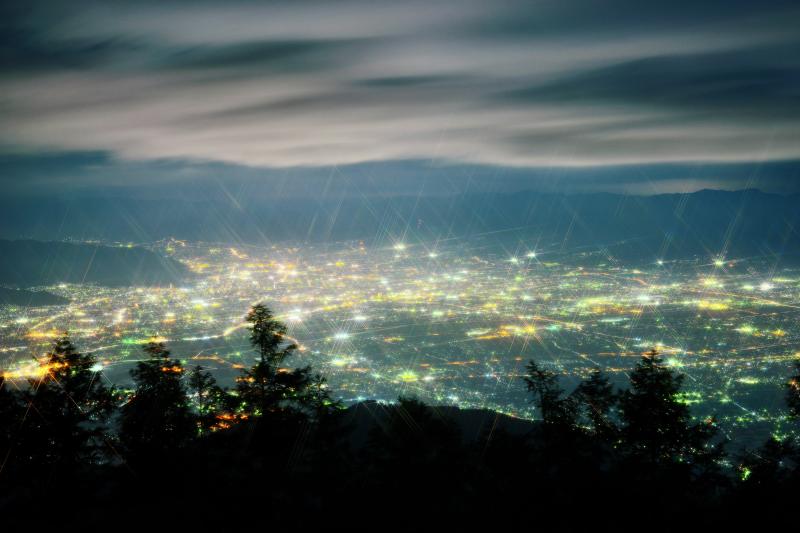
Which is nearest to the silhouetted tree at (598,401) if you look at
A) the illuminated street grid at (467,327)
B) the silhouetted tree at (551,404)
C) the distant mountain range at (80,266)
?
the silhouetted tree at (551,404)

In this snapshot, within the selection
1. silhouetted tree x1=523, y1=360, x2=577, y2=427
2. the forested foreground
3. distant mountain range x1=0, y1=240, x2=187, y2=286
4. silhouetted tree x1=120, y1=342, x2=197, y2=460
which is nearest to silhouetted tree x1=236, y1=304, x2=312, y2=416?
the forested foreground

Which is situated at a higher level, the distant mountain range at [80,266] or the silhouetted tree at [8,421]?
the distant mountain range at [80,266]

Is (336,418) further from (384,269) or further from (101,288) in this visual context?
(384,269)

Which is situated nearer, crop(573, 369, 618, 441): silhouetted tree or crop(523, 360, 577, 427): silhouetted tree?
crop(523, 360, 577, 427): silhouetted tree

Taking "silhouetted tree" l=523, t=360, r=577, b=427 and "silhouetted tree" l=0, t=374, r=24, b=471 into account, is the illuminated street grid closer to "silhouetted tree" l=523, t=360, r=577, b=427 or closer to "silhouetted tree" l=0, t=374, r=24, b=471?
"silhouetted tree" l=523, t=360, r=577, b=427

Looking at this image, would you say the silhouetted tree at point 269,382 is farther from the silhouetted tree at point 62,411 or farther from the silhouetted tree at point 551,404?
the silhouetted tree at point 551,404

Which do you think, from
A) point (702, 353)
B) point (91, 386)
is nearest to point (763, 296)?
point (702, 353)

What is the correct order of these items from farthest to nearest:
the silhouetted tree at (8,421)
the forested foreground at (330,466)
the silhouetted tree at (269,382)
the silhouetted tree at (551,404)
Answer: the silhouetted tree at (269,382)
the silhouetted tree at (551,404)
the silhouetted tree at (8,421)
the forested foreground at (330,466)
